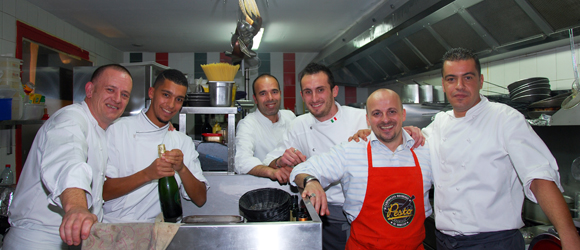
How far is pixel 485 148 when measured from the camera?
151cm

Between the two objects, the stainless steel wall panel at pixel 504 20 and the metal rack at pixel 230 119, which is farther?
the stainless steel wall panel at pixel 504 20

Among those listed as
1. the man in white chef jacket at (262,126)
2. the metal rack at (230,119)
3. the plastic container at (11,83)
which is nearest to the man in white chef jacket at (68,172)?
the metal rack at (230,119)

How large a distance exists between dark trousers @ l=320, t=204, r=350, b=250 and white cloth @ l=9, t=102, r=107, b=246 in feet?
4.04

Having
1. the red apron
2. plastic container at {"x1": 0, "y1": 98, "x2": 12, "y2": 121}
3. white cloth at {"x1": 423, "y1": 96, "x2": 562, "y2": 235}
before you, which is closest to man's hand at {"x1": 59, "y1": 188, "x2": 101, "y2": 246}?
the red apron

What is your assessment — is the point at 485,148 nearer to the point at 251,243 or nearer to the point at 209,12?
the point at 251,243

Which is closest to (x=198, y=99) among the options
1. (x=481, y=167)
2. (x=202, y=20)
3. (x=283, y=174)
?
(x=283, y=174)

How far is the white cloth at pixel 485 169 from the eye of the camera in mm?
1405

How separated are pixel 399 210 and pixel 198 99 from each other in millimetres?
1524

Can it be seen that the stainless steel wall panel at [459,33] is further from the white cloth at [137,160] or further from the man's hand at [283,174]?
the white cloth at [137,160]

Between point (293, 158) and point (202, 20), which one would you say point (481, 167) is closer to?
point (293, 158)

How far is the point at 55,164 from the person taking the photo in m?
1.09

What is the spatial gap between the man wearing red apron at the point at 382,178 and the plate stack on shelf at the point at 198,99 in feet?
3.37

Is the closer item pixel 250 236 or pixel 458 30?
pixel 250 236

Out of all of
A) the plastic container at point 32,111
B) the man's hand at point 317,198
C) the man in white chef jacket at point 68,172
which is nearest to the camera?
the man in white chef jacket at point 68,172
